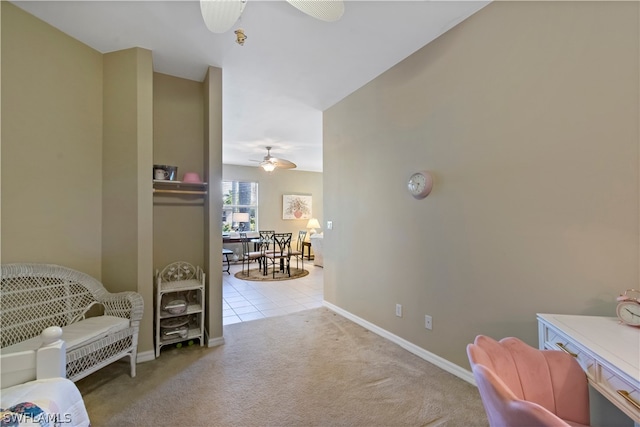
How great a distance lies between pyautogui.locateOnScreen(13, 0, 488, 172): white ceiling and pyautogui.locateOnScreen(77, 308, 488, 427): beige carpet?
8.80 feet

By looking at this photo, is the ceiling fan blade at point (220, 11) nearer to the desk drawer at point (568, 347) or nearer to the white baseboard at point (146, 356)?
the desk drawer at point (568, 347)

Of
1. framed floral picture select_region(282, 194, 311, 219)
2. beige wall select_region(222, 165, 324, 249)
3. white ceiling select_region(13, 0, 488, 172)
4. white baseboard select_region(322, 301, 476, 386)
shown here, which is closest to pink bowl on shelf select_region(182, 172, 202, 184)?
white ceiling select_region(13, 0, 488, 172)

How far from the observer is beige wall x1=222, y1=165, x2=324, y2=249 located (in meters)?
7.70

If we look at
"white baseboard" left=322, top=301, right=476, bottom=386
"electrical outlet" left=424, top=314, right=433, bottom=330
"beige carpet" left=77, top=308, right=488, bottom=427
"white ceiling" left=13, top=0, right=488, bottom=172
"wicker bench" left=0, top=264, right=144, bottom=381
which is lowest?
"beige carpet" left=77, top=308, right=488, bottom=427

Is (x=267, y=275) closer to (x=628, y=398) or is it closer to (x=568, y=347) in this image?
(x=568, y=347)

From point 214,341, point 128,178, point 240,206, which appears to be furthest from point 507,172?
point 240,206

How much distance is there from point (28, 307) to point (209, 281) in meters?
1.23

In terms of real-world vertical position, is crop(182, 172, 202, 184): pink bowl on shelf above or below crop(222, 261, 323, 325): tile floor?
above

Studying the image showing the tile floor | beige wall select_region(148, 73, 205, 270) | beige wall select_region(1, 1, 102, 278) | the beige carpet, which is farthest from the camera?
the tile floor

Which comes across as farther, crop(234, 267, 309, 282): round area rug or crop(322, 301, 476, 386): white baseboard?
crop(234, 267, 309, 282): round area rug

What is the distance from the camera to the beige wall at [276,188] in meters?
7.70

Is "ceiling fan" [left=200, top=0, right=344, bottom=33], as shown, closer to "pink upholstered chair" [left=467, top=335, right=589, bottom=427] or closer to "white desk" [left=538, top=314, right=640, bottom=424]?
"pink upholstered chair" [left=467, top=335, right=589, bottom=427]

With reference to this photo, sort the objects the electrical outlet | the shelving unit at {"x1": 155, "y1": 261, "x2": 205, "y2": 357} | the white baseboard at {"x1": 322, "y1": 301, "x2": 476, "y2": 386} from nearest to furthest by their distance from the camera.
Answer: the white baseboard at {"x1": 322, "y1": 301, "x2": 476, "y2": 386} → the electrical outlet → the shelving unit at {"x1": 155, "y1": 261, "x2": 205, "y2": 357}

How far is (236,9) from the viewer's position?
1.52 meters
